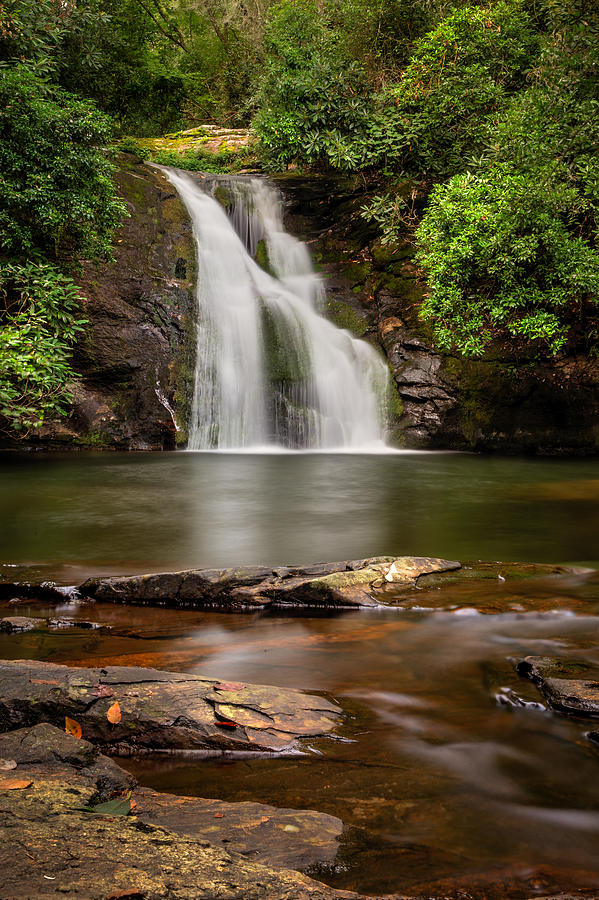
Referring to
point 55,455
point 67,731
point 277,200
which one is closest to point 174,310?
point 55,455

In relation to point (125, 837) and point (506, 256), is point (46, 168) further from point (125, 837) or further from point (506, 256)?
point (125, 837)

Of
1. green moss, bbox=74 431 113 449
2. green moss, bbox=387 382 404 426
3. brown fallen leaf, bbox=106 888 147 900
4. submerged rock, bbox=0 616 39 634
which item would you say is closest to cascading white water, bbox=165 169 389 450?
green moss, bbox=387 382 404 426

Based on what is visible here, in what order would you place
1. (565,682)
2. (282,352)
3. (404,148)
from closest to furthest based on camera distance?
(565,682) → (282,352) → (404,148)

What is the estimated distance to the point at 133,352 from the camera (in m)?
14.9

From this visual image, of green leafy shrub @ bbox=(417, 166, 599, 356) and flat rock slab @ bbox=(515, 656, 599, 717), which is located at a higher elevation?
green leafy shrub @ bbox=(417, 166, 599, 356)

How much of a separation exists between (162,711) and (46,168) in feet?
35.2

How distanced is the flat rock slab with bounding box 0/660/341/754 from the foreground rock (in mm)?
290

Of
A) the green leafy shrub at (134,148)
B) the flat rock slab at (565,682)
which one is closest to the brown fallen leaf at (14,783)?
the flat rock slab at (565,682)

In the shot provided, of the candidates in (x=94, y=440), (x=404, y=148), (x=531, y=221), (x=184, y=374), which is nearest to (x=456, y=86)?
(x=404, y=148)

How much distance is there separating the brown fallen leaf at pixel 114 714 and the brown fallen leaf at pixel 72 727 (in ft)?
0.36

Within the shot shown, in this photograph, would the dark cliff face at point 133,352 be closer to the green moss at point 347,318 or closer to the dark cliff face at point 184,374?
the dark cliff face at point 184,374

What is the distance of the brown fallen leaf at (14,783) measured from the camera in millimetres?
1707

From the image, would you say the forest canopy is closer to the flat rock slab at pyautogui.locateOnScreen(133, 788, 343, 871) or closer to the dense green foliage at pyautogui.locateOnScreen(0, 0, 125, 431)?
the dense green foliage at pyautogui.locateOnScreen(0, 0, 125, 431)

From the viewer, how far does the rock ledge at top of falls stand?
4277 millimetres
